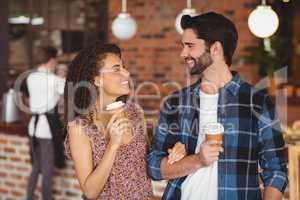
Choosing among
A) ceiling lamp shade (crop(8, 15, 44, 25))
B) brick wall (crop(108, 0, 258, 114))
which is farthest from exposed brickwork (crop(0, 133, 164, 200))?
ceiling lamp shade (crop(8, 15, 44, 25))

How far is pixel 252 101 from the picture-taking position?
6.15ft

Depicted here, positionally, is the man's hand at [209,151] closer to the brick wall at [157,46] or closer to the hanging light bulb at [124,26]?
the hanging light bulb at [124,26]

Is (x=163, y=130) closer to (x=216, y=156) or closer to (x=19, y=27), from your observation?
(x=216, y=156)

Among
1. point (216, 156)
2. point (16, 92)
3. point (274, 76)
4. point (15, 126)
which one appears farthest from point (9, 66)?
point (216, 156)

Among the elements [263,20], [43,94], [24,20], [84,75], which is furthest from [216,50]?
[24,20]

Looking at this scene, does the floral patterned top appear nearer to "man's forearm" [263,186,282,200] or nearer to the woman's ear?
the woman's ear

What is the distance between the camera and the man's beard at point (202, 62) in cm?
193

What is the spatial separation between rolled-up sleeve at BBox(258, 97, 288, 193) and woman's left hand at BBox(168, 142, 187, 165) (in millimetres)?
284

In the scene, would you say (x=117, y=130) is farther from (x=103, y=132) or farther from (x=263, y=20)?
(x=263, y=20)

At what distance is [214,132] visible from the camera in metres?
1.74

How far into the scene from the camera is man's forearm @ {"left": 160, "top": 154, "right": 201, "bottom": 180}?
181 cm

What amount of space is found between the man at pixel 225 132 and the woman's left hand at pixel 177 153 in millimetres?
20

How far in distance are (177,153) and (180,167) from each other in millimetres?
53

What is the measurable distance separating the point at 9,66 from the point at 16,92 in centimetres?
233
